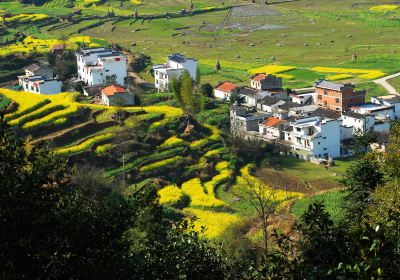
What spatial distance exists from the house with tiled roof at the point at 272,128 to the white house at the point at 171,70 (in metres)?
8.25

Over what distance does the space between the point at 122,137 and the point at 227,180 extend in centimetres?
481

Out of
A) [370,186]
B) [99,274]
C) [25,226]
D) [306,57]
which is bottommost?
[306,57]

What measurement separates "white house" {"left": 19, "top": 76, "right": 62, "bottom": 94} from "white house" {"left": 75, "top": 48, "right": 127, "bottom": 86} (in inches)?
119

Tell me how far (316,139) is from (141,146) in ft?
26.7

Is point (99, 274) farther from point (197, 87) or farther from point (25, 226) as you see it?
point (197, 87)

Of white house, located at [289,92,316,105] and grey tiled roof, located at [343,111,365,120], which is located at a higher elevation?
grey tiled roof, located at [343,111,365,120]

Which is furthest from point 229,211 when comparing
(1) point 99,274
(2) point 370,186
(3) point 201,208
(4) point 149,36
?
(4) point 149,36

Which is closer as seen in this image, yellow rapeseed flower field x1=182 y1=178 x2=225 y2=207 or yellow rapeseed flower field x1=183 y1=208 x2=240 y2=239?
yellow rapeseed flower field x1=183 y1=208 x2=240 y2=239

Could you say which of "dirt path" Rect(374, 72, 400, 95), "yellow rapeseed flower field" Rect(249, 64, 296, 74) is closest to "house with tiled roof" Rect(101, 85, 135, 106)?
"dirt path" Rect(374, 72, 400, 95)

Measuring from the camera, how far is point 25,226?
7562mm

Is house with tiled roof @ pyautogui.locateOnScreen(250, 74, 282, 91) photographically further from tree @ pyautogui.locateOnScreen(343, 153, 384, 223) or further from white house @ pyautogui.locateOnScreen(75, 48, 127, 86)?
tree @ pyautogui.locateOnScreen(343, 153, 384, 223)

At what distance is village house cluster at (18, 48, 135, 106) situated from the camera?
33.2 m

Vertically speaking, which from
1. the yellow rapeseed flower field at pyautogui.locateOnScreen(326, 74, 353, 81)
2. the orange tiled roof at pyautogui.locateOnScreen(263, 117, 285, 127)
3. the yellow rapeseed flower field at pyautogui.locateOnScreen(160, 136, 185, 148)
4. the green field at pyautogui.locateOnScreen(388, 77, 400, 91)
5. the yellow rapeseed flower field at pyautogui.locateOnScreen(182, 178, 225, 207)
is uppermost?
the yellow rapeseed flower field at pyautogui.locateOnScreen(160, 136, 185, 148)

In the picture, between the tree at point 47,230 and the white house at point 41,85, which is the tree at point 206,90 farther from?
the tree at point 47,230
